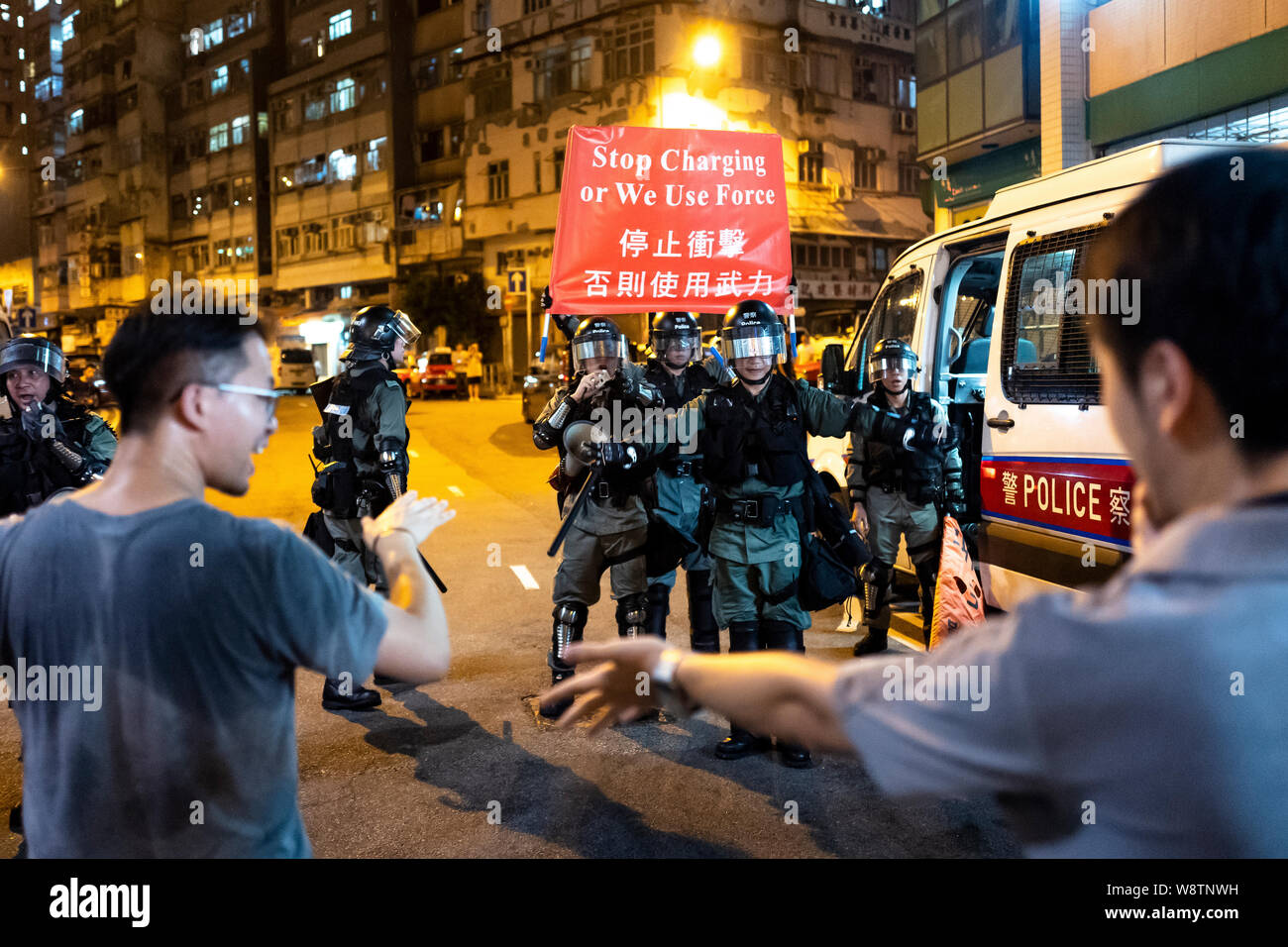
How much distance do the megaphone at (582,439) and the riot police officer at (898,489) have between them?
1.88 meters

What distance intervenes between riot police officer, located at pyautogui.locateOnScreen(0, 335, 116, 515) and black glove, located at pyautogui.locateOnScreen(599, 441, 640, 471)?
8.64ft

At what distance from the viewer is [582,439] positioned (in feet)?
18.2

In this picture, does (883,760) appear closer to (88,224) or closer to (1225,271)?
(1225,271)

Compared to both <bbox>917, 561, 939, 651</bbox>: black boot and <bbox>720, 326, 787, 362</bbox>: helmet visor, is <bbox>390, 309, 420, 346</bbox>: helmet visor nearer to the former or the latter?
<bbox>720, 326, 787, 362</bbox>: helmet visor

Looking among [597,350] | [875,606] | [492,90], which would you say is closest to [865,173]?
[492,90]

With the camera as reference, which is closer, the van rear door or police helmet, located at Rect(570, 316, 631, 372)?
the van rear door

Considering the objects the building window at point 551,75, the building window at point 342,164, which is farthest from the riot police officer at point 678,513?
the building window at point 342,164

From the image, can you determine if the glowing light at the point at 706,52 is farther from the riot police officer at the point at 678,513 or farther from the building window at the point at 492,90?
the riot police officer at the point at 678,513

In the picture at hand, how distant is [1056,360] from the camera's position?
5.01 metres

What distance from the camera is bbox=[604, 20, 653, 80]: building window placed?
38312mm

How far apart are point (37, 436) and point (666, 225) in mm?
4029

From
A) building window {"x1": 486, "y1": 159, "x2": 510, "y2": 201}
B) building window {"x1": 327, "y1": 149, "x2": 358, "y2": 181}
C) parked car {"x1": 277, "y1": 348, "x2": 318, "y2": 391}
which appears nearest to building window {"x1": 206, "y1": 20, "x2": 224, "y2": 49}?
building window {"x1": 327, "y1": 149, "x2": 358, "y2": 181}
